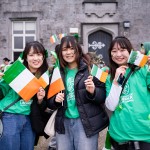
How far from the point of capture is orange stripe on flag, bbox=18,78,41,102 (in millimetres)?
2889

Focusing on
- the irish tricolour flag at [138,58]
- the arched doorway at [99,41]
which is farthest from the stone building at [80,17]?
the irish tricolour flag at [138,58]

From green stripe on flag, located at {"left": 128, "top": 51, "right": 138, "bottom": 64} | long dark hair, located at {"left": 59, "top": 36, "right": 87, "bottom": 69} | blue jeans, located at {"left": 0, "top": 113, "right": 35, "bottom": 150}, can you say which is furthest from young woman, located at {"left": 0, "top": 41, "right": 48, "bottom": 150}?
green stripe on flag, located at {"left": 128, "top": 51, "right": 138, "bottom": 64}

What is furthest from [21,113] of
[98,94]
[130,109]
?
[130,109]

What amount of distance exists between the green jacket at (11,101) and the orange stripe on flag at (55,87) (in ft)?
0.72

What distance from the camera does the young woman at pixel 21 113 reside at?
2838 mm

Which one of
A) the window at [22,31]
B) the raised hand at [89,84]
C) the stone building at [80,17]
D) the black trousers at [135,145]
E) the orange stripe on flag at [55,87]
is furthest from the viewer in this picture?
the window at [22,31]

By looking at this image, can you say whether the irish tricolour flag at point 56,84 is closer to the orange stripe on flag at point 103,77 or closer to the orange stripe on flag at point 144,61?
the orange stripe on flag at point 103,77

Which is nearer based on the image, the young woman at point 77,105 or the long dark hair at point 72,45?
the young woman at point 77,105

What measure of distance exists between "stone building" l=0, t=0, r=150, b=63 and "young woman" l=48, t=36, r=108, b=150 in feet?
29.5

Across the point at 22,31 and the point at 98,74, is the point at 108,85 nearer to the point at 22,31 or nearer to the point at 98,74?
the point at 98,74

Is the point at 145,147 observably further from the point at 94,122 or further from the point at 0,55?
the point at 0,55

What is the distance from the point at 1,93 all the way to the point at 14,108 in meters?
0.20

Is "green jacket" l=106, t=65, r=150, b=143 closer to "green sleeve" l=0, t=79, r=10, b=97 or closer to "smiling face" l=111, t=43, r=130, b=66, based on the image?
"smiling face" l=111, t=43, r=130, b=66

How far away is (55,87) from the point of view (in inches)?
113
